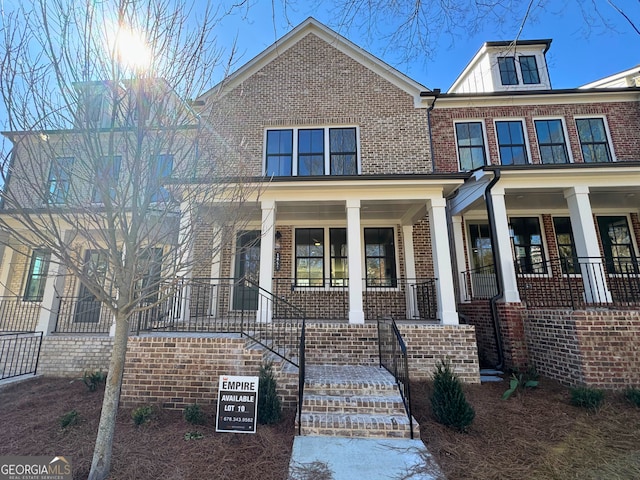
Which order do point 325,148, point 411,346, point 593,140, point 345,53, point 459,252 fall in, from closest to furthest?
point 411,346 < point 459,252 < point 325,148 < point 593,140 < point 345,53

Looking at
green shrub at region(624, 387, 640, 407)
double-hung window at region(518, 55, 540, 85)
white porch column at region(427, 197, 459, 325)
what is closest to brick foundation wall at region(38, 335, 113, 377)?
white porch column at region(427, 197, 459, 325)

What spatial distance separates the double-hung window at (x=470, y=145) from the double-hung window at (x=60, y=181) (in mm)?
9676

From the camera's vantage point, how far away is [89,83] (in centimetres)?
311

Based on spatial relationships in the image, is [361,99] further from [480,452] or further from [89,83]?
[480,452]

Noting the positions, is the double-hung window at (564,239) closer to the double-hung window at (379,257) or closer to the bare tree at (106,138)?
the double-hung window at (379,257)

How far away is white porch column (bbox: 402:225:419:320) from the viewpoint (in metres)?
8.62

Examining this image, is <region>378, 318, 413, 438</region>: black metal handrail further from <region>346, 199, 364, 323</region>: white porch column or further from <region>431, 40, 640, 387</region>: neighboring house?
<region>431, 40, 640, 387</region>: neighboring house

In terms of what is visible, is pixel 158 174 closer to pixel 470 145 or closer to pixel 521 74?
pixel 470 145

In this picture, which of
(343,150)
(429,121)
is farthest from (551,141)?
(343,150)

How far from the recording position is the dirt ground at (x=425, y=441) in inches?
127

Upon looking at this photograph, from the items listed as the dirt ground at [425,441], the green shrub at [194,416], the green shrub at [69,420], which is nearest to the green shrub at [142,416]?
the dirt ground at [425,441]

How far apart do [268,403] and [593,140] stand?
1227cm

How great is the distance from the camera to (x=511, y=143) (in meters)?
9.86

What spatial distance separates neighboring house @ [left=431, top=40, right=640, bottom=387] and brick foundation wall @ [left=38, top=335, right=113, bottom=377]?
906cm
